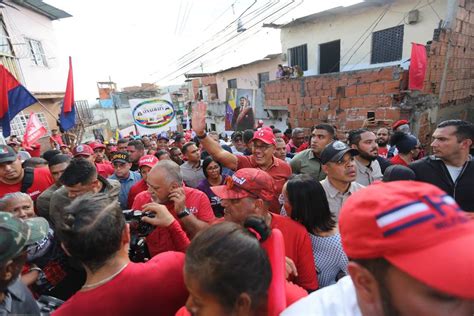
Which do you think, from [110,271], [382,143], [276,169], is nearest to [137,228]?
[110,271]

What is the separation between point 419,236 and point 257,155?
2.78 m

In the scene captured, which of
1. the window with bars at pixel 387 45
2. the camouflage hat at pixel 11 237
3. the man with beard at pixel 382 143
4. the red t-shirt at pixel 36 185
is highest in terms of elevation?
the window with bars at pixel 387 45

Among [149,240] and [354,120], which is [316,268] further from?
[354,120]

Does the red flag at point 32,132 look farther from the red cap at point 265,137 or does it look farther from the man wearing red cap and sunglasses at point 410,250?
the man wearing red cap and sunglasses at point 410,250

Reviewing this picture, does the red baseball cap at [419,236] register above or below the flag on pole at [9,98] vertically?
below

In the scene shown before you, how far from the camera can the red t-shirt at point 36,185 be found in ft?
10.5

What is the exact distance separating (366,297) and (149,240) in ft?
5.57

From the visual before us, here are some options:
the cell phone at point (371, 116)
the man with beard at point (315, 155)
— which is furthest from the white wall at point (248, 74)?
the man with beard at point (315, 155)

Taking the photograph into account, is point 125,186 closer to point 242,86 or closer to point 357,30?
point 357,30

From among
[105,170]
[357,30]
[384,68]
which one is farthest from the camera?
[357,30]

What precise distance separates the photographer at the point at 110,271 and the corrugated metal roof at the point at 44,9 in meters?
15.7

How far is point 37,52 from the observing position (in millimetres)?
13359

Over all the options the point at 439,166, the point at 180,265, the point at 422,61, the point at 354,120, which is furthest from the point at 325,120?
the point at 180,265

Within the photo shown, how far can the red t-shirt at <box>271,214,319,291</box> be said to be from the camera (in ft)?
5.48
